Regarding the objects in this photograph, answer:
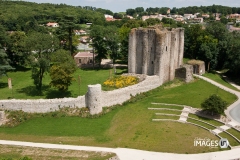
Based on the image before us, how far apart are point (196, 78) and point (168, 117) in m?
16.0

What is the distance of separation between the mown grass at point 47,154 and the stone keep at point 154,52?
19.1m

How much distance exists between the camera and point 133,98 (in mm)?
33219

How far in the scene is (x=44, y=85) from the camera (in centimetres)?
3803

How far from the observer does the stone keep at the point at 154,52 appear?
122 feet

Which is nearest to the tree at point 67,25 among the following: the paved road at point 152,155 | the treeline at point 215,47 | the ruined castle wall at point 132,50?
the ruined castle wall at point 132,50

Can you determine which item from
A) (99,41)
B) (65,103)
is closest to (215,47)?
(99,41)

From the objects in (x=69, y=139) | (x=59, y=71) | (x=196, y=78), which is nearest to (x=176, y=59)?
(x=196, y=78)

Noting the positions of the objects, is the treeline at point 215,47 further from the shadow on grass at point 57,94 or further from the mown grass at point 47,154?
the mown grass at point 47,154

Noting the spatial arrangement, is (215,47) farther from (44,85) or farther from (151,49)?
(44,85)

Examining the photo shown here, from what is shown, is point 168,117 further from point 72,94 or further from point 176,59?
point 176,59

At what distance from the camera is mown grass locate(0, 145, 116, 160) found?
2125 cm

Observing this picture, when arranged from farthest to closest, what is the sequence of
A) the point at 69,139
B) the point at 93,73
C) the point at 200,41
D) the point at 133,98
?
the point at 200,41
the point at 93,73
the point at 133,98
the point at 69,139

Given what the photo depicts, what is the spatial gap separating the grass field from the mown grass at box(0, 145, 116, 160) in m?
1.53

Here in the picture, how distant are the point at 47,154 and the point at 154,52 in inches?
888
